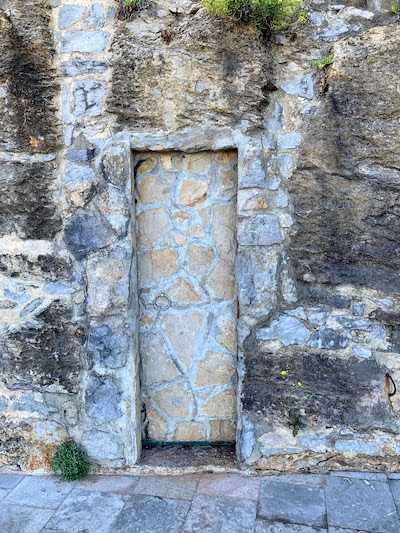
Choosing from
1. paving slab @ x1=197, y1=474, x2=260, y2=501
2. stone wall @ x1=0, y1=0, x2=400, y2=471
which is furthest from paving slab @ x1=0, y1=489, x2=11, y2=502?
paving slab @ x1=197, y1=474, x2=260, y2=501

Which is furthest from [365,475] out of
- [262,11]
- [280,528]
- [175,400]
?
[262,11]

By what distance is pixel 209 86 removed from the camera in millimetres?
2525

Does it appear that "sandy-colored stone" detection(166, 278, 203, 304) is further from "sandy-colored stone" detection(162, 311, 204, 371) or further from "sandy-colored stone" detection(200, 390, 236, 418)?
"sandy-colored stone" detection(200, 390, 236, 418)

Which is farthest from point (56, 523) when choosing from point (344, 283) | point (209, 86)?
point (209, 86)

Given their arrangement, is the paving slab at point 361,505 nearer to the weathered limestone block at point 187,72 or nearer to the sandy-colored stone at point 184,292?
the sandy-colored stone at point 184,292

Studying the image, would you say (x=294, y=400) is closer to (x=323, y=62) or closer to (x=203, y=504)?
(x=203, y=504)

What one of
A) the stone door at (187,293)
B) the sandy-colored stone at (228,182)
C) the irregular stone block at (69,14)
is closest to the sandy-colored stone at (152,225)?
the stone door at (187,293)

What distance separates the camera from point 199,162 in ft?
8.96

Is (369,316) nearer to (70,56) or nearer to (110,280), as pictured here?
(110,280)

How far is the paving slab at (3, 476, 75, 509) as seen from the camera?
8.14 feet

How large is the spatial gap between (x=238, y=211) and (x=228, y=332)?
2.51 ft

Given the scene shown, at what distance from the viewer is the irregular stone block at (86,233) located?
104 inches

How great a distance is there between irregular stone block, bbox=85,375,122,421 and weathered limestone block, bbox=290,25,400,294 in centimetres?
131

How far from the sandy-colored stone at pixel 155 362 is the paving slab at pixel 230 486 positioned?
0.64 metres
